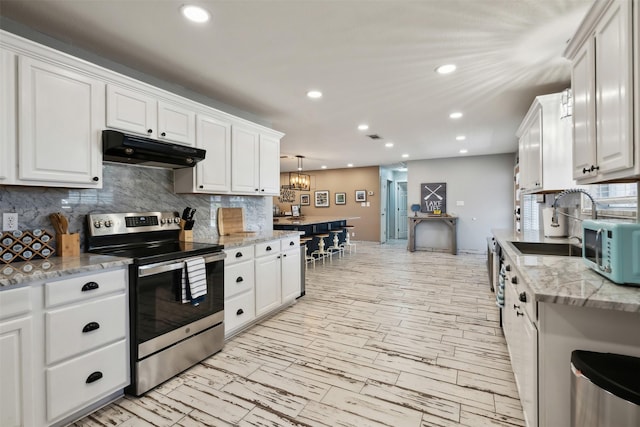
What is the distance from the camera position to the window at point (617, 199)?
6.82 ft

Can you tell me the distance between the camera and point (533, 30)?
214 cm

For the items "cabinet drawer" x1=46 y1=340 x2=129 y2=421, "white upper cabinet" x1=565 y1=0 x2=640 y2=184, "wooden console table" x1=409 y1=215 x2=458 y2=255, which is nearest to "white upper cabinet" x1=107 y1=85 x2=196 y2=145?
"cabinet drawer" x1=46 y1=340 x2=129 y2=421

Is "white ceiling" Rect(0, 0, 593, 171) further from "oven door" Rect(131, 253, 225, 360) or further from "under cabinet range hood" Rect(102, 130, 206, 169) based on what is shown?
"oven door" Rect(131, 253, 225, 360)

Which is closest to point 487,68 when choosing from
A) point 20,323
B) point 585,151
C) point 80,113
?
point 585,151

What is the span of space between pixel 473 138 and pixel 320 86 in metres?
3.81

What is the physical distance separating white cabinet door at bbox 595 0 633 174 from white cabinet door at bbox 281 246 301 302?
2.91m

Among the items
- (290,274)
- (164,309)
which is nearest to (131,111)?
(164,309)

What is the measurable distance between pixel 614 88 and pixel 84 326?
3.08 m

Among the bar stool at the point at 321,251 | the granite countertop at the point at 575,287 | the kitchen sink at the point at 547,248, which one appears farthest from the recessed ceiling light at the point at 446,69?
the bar stool at the point at 321,251

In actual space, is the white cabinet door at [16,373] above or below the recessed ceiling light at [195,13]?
below

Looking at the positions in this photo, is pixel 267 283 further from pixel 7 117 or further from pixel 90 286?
pixel 7 117

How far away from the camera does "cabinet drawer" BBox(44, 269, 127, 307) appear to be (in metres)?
1.63

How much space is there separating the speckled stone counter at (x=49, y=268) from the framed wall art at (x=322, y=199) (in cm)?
849

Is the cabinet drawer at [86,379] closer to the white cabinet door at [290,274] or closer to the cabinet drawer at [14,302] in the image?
the cabinet drawer at [14,302]
